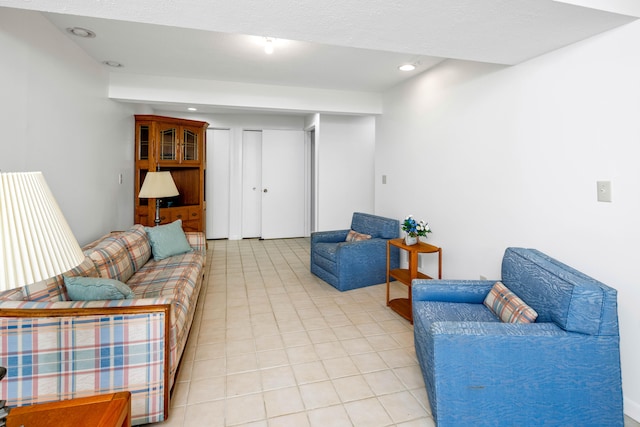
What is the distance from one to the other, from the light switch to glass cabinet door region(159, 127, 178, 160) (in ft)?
15.3

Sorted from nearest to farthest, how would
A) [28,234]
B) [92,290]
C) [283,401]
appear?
[28,234], [92,290], [283,401]

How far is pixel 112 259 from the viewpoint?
97.4 inches

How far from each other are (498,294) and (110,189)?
3729 mm

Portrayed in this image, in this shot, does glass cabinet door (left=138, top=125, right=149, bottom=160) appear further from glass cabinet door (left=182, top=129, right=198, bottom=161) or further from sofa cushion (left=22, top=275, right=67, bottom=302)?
sofa cushion (left=22, top=275, right=67, bottom=302)

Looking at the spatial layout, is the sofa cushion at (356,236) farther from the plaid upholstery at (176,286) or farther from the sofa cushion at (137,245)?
the sofa cushion at (137,245)

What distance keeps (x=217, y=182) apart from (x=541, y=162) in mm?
5276

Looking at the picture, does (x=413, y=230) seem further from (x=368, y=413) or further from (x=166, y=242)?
(x=166, y=242)

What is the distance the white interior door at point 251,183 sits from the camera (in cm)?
638

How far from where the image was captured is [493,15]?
1.66 meters

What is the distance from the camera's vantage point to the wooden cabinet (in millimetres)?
4457

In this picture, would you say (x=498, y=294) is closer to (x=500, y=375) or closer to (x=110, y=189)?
(x=500, y=375)

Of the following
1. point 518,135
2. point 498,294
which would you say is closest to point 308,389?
point 498,294

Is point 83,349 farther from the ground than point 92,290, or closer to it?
closer to it

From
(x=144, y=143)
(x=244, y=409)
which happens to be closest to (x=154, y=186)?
(x=144, y=143)
